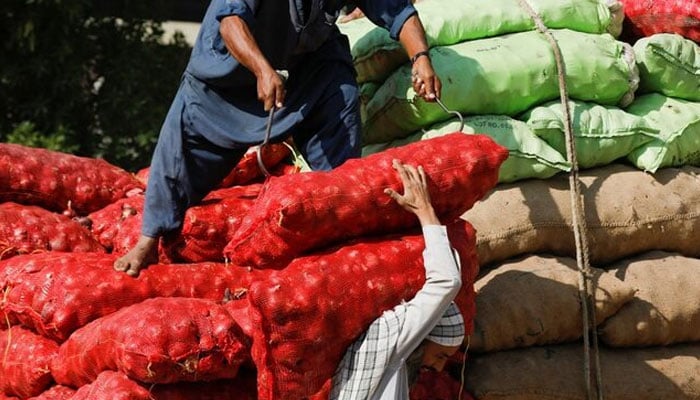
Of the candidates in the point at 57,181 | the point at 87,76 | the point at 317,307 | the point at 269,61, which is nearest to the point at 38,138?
the point at 87,76

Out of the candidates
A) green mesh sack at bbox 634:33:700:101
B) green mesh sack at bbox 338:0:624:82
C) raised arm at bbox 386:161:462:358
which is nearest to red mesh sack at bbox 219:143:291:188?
green mesh sack at bbox 338:0:624:82

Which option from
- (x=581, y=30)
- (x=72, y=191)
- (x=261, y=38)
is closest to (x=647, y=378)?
(x=581, y=30)

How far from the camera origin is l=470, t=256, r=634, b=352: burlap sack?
4102 mm

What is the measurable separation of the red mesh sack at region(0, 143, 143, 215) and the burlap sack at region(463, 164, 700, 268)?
1463 mm

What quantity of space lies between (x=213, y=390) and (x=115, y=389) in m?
0.31

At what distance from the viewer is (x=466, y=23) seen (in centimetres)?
470

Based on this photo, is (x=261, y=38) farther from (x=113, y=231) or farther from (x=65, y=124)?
(x=65, y=124)

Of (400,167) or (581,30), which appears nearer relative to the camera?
(400,167)

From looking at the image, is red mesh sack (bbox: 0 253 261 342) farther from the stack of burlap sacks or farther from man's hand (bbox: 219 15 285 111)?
the stack of burlap sacks

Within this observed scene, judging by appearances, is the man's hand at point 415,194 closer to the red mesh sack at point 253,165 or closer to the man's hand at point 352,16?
the red mesh sack at point 253,165

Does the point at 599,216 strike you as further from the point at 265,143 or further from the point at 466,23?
the point at 265,143

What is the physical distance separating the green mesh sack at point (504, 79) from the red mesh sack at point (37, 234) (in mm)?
1233

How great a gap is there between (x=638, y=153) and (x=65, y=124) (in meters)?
5.38

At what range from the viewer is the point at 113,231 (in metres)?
4.37
